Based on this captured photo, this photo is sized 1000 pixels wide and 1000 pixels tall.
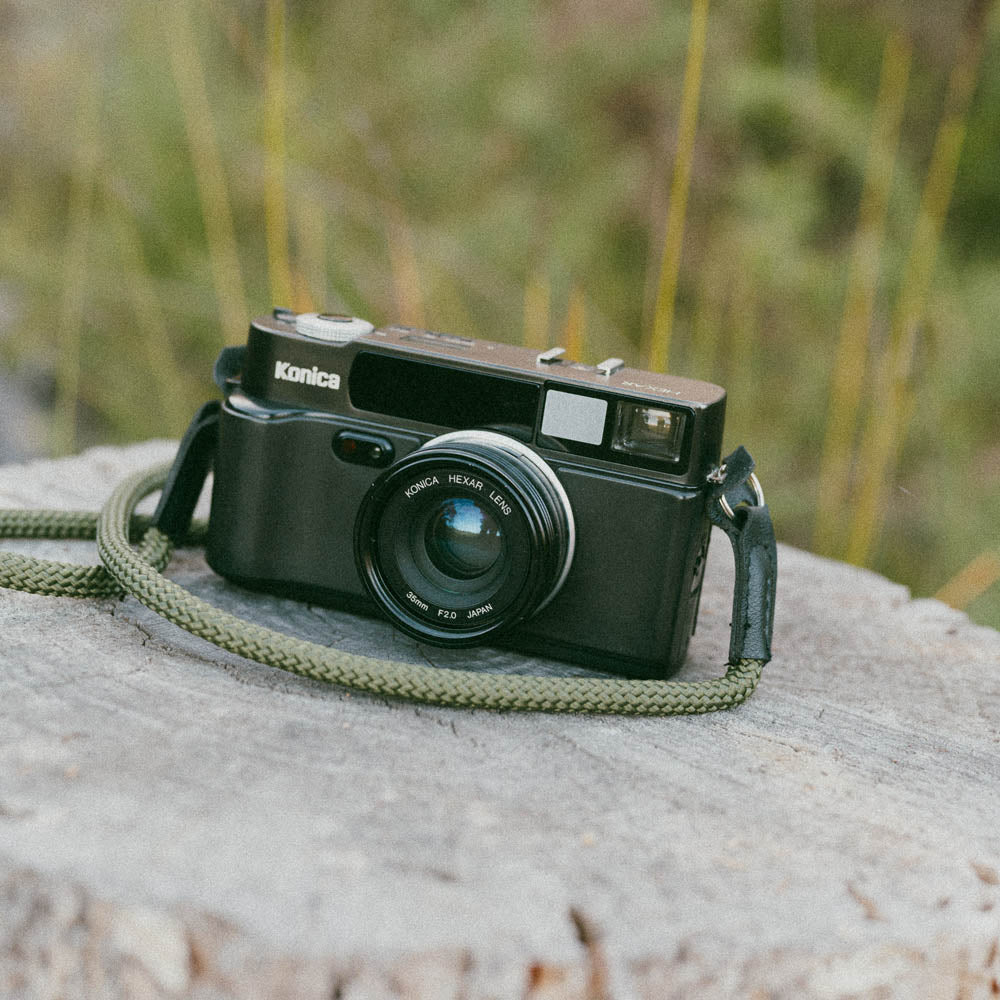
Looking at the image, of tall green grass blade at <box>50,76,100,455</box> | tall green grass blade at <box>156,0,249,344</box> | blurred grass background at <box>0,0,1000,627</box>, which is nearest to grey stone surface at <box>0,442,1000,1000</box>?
blurred grass background at <box>0,0,1000,627</box>

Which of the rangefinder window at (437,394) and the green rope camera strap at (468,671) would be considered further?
the rangefinder window at (437,394)

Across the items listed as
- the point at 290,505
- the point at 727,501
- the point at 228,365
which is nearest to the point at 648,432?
the point at 727,501

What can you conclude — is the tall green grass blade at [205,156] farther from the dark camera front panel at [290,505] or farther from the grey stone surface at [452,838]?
the grey stone surface at [452,838]

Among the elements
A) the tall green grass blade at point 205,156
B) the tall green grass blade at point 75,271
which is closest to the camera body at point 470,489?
the tall green grass blade at point 75,271

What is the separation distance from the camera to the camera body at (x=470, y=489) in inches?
41.8

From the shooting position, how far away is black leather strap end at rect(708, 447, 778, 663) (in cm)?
107

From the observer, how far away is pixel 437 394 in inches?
44.7

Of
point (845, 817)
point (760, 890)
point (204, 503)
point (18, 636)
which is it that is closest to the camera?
point (760, 890)

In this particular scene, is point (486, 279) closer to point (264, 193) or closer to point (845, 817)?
point (264, 193)

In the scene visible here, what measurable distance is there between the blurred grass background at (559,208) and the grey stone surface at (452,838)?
3.50 feet

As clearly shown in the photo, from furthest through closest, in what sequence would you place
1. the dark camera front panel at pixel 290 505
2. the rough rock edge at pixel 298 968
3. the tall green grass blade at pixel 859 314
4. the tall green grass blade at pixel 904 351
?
the tall green grass blade at pixel 859 314, the tall green grass blade at pixel 904 351, the dark camera front panel at pixel 290 505, the rough rock edge at pixel 298 968

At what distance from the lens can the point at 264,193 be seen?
2748 mm

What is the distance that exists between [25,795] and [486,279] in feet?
6.40

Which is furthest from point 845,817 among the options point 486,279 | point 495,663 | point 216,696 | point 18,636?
point 486,279
